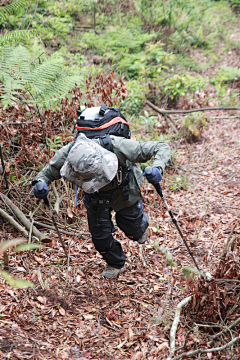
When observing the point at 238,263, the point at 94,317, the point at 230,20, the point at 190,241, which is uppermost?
the point at 230,20

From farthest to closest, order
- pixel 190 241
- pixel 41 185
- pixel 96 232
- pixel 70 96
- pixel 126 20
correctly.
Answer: pixel 126 20 → pixel 70 96 → pixel 190 241 → pixel 96 232 → pixel 41 185

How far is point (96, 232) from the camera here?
3465mm

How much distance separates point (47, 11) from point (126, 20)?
276cm

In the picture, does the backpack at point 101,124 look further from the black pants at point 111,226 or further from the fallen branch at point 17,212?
the fallen branch at point 17,212

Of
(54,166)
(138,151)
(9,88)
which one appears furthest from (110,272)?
(9,88)

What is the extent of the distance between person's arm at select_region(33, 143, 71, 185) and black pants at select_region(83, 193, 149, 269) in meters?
0.44

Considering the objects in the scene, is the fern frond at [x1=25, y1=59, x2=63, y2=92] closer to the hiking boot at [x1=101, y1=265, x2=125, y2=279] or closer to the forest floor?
the forest floor

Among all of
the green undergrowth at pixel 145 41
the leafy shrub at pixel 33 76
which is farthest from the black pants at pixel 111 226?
the green undergrowth at pixel 145 41

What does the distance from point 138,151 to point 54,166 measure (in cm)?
92

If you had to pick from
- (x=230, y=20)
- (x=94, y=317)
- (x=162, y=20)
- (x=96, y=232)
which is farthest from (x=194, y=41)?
(x=94, y=317)

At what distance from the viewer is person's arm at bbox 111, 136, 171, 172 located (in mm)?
3020

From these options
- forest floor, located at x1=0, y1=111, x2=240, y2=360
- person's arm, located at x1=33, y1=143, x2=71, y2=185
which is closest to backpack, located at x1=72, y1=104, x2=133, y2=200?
person's arm, located at x1=33, y1=143, x2=71, y2=185

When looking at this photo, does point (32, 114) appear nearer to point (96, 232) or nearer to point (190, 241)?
point (96, 232)

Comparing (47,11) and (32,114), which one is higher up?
(47,11)
